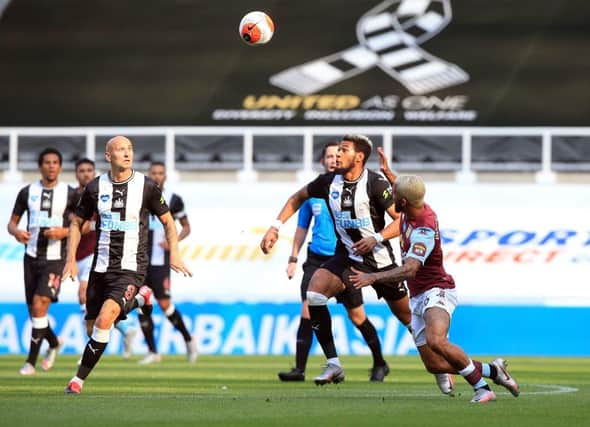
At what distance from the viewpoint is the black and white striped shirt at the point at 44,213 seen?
16531 mm

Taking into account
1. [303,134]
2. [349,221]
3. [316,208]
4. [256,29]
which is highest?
[256,29]

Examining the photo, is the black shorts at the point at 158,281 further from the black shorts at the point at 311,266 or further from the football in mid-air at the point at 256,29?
the football in mid-air at the point at 256,29

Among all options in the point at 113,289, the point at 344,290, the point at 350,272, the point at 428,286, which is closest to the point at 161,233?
the point at 344,290

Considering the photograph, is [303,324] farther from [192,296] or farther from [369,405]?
[192,296]

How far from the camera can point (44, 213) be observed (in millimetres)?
16594

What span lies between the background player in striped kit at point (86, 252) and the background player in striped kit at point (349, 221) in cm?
334

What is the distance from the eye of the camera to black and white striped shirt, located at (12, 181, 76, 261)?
16531 mm

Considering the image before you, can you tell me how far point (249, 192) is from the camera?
1024 inches

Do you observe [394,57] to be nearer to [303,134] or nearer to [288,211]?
[303,134]

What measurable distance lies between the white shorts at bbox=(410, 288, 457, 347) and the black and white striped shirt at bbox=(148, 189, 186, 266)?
7023 millimetres

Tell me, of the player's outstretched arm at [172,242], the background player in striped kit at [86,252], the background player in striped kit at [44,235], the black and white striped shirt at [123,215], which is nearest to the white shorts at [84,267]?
the background player in striped kit at [86,252]

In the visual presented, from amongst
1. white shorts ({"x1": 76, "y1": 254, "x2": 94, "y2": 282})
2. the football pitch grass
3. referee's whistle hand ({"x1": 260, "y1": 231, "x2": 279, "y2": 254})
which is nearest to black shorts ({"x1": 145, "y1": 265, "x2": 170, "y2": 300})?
white shorts ({"x1": 76, "y1": 254, "x2": 94, "y2": 282})

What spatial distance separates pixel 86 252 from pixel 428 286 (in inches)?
295

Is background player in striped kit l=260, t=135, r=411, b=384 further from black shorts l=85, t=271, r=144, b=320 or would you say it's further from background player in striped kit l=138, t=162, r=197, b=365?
background player in striped kit l=138, t=162, r=197, b=365
